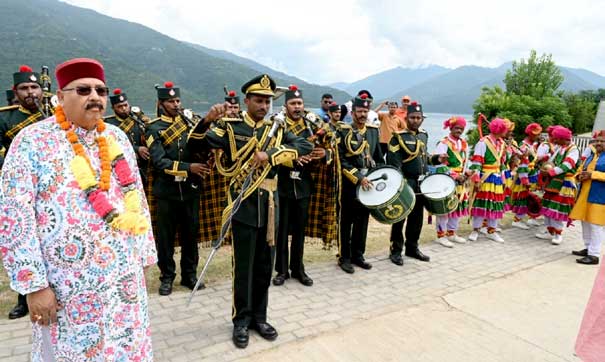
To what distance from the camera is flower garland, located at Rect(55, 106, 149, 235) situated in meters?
2.00

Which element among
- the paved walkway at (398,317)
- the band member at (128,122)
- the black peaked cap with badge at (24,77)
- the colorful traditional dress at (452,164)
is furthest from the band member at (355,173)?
the black peaked cap with badge at (24,77)

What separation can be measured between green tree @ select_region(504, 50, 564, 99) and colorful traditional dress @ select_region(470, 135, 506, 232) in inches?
978

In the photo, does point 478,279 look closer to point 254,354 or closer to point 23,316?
point 254,354

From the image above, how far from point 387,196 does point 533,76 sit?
30287mm

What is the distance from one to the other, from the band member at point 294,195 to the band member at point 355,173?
459 millimetres

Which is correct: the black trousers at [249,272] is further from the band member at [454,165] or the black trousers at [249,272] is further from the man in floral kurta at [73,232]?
the band member at [454,165]

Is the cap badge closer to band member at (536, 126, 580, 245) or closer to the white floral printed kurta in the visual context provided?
the white floral printed kurta

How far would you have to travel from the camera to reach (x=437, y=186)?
19.3 feet

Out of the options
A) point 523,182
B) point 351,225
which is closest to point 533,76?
point 523,182

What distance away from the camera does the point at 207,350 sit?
10.9 ft

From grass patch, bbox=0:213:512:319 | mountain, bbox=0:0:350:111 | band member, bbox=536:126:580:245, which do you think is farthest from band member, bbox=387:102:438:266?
mountain, bbox=0:0:350:111

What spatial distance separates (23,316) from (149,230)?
2.49m

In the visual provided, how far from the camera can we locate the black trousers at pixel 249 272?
3451 millimetres

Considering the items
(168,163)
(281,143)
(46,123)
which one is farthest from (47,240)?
(168,163)
